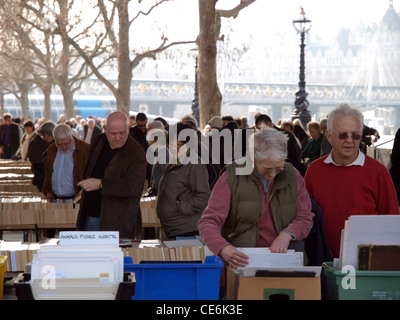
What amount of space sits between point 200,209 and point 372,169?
7.60 ft

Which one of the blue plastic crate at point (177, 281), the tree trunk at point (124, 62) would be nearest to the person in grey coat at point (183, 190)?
the blue plastic crate at point (177, 281)

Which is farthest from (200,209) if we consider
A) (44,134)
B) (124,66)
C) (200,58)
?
(124,66)

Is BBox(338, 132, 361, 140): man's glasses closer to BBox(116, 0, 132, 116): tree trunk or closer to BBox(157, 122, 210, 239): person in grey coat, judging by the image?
BBox(157, 122, 210, 239): person in grey coat

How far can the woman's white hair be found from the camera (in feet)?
19.0

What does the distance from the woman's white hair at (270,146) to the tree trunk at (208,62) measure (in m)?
15.2

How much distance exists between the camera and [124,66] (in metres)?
33.2

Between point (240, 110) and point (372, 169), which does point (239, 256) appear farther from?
point (240, 110)

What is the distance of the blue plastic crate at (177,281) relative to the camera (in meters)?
5.06

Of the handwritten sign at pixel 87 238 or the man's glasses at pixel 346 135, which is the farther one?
the man's glasses at pixel 346 135

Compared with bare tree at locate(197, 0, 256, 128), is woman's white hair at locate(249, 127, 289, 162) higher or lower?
lower

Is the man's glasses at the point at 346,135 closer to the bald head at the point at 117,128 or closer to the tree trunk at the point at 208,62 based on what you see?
the bald head at the point at 117,128

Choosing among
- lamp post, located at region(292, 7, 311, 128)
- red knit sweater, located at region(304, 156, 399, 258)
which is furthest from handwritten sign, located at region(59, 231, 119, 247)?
lamp post, located at region(292, 7, 311, 128)

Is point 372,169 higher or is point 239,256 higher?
point 372,169

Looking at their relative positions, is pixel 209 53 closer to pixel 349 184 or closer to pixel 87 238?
pixel 349 184
